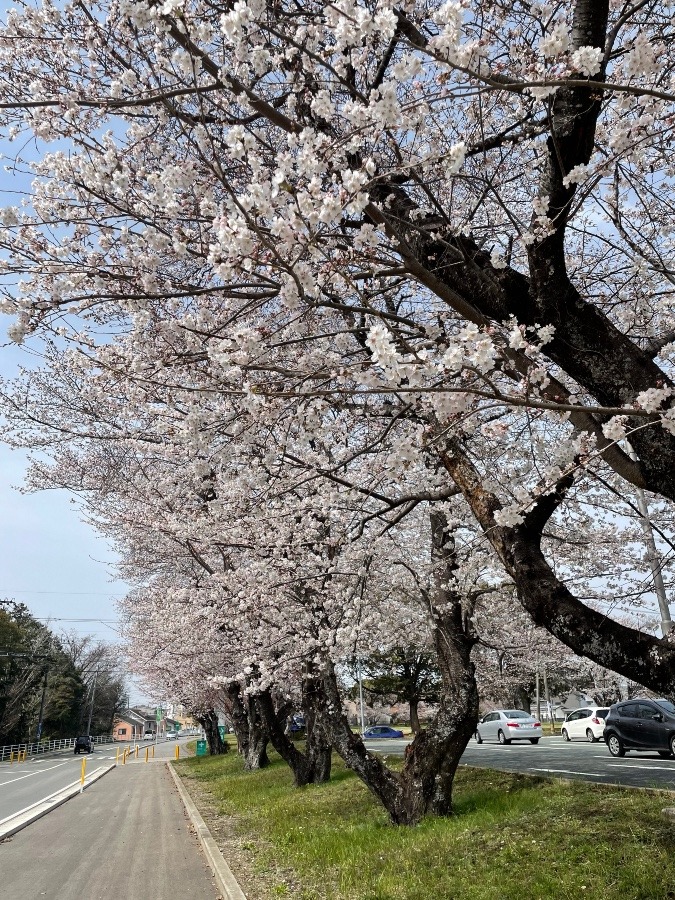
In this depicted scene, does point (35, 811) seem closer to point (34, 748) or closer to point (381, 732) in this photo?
point (34, 748)

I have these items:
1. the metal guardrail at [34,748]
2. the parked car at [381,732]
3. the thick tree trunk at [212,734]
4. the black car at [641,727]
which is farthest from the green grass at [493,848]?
the parked car at [381,732]

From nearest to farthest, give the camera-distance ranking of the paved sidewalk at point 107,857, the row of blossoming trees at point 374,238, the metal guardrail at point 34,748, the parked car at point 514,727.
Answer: the row of blossoming trees at point 374,238 < the paved sidewalk at point 107,857 < the parked car at point 514,727 < the metal guardrail at point 34,748

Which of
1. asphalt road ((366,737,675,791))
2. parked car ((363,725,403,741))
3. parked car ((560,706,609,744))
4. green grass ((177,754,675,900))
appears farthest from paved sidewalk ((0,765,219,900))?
parked car ((363,725,403,741))

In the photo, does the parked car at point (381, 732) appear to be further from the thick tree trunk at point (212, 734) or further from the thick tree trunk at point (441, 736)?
the thick tree trunk at point (441, 736)

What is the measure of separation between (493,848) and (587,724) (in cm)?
1993

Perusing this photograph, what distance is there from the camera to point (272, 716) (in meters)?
15.9

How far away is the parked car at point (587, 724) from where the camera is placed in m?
23.0

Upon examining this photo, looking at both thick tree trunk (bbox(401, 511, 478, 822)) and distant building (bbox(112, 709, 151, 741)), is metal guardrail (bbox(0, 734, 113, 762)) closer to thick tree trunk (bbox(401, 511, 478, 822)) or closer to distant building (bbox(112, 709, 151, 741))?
thick tree trunk (bbox(401, 511, 478, 822))

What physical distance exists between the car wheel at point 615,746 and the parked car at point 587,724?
741 centimetres

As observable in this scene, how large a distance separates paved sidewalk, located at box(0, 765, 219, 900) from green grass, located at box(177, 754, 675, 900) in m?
1.01

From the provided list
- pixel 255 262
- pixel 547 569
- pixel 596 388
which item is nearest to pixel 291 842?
pixel 547 569

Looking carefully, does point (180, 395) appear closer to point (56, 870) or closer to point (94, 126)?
point (94, 126)

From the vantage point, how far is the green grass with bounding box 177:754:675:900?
497 centimetres

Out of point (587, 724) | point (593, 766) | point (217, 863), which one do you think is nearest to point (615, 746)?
point (593, 766)
